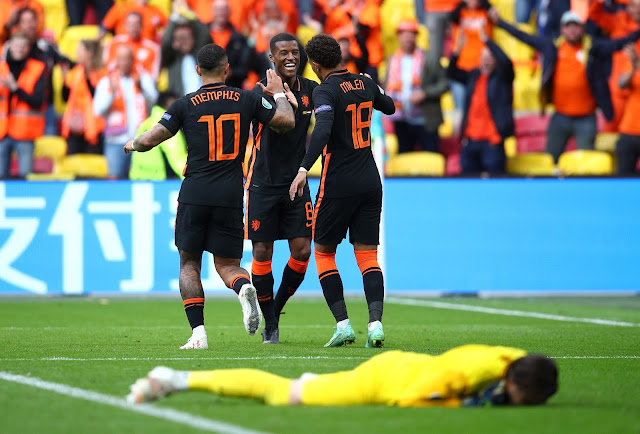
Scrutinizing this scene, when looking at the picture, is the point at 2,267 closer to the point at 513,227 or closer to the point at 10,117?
the point at 10,117

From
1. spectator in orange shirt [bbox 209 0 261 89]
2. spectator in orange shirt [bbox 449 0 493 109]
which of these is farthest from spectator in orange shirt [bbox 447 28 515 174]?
spectator in orange shirt [bbox 209 0 261 89]

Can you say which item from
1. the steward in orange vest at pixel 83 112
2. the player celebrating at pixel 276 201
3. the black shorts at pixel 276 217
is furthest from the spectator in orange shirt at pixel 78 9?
the black shorts at pixel 276 217

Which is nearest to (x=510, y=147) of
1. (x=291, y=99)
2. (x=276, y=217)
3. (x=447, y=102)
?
(x=447, y=102)

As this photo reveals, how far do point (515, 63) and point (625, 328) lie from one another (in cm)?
785

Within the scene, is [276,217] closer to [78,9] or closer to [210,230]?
[210,230]

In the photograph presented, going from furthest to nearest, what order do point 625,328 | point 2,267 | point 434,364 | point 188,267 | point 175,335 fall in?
point 2,267, point 625,328, point 175,335, point 188,267, point 434,364

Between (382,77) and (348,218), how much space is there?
8452 mm

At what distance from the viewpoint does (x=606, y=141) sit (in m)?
16.1

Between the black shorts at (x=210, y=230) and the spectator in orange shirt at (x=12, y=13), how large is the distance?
842 cm

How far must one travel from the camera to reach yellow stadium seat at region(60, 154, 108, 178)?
1561 cm

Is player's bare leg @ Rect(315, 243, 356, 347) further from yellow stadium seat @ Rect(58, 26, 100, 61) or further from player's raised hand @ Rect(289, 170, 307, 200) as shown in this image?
yellow stadium seat @ Rect(58, 26, 100, 61)

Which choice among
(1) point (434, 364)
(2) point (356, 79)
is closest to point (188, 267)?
(2) point (356, 79)

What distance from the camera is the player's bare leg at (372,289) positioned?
8406 mm

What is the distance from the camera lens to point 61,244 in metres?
14.2
